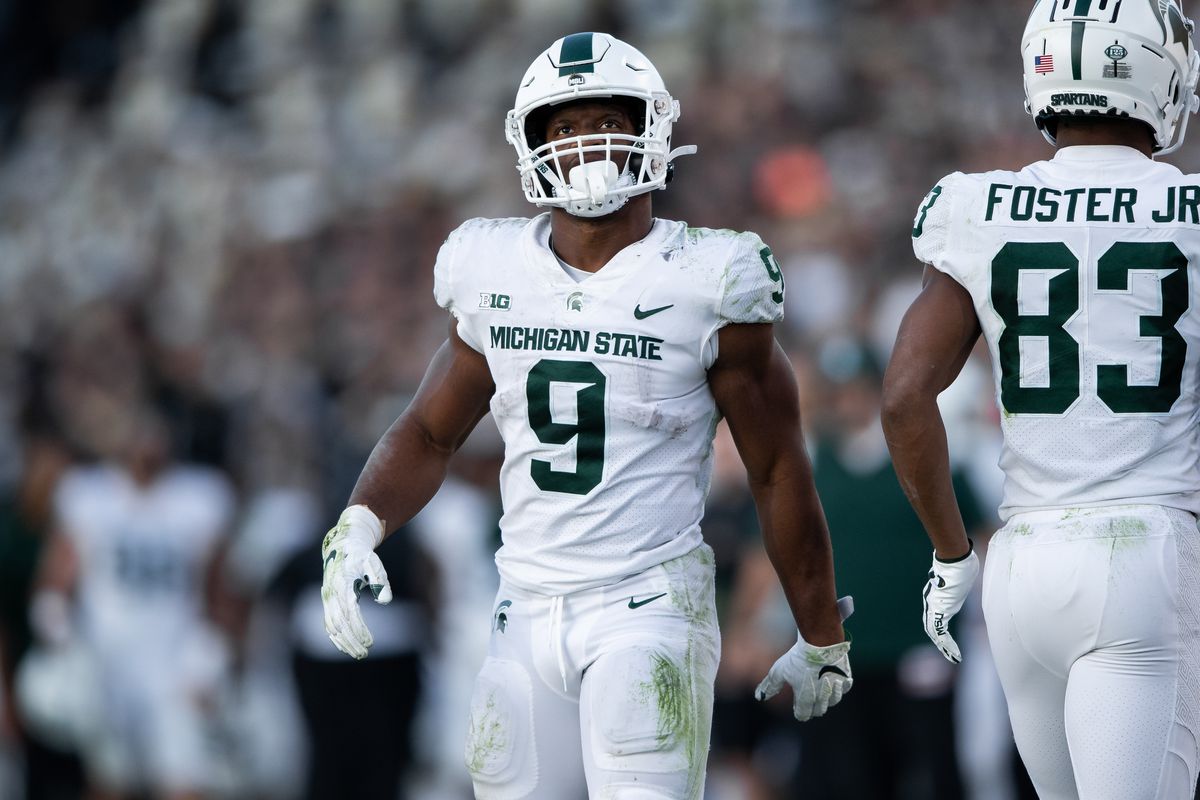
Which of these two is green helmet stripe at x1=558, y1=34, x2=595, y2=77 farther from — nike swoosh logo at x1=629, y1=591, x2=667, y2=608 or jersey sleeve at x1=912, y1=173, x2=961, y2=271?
nike swoosh logo at x1=629, y1=591, x2=667, y2=608

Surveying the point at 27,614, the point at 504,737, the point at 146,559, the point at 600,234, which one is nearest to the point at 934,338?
the point at 600,234

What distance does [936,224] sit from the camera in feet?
13.5

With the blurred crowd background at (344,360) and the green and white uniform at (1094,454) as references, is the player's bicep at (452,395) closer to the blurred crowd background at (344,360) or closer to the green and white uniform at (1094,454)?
the green and white uniform at (1094,454)

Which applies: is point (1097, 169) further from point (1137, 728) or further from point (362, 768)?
point (362, 768)

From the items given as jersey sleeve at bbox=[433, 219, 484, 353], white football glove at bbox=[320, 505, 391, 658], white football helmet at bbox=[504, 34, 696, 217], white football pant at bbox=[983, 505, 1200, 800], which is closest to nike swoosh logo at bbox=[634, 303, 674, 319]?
white football helmet at bbox=[504, 34, 696, 217]

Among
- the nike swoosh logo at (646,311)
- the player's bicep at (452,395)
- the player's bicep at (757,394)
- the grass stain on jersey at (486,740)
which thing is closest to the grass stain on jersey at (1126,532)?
the player's bicep at (757,394)

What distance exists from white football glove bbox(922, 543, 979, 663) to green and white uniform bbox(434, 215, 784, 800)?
0.48 m

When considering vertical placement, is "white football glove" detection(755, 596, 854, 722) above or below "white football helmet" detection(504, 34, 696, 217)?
below

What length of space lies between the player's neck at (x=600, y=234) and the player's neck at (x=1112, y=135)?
94cm

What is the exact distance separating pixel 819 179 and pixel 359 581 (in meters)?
6.66

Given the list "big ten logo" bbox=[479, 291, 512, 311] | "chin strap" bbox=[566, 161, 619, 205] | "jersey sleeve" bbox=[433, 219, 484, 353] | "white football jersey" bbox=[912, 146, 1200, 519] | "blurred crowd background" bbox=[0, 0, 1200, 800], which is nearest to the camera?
"white football jersey" bbox=[912, 146, 1200, 519]

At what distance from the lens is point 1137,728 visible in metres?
3.83

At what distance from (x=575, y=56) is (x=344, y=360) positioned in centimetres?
648

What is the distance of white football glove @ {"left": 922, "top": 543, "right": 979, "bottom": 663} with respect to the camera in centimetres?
423
